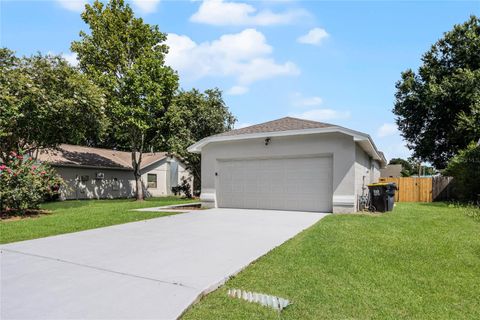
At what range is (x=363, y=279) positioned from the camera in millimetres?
4137

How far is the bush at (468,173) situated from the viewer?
49.9 feet

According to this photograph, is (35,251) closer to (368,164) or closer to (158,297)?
(158,297)

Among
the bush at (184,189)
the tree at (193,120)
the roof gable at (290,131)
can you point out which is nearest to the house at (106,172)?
the bush at (184,189)

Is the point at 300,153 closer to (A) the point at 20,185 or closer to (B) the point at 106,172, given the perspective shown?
(A) the point at 20,185

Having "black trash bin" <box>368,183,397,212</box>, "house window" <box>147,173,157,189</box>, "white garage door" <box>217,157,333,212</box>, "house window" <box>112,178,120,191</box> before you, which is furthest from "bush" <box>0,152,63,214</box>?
"house window" <box>147,173,157,189</box>

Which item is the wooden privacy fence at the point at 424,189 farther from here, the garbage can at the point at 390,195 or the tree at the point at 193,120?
Answer: the tree at the point at 193,120

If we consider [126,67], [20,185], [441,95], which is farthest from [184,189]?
[441,95]

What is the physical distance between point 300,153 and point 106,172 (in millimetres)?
17498

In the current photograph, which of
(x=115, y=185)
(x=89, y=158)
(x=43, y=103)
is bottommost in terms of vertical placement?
(x=115, y=185)

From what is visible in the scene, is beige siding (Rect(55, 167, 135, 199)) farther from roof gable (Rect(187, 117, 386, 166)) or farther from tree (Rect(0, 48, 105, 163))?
roof gable (Rect(187, 117, 386, 166))

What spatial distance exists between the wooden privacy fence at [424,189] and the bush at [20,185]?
18.2m

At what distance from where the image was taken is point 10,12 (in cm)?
1098

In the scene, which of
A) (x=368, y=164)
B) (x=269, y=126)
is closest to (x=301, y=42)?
(x=269, y=126)

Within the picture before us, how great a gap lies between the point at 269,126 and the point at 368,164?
5.64 meters
